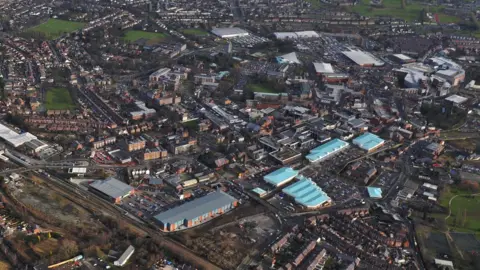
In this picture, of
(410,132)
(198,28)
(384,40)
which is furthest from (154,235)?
(384,40)

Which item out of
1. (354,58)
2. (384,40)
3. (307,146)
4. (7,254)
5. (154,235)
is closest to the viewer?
(7,254)

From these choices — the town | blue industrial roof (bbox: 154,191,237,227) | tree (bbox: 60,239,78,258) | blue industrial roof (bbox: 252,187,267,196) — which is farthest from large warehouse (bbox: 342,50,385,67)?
tree (bbox: 60,239,78,258)

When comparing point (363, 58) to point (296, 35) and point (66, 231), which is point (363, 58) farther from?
point (66, 231)

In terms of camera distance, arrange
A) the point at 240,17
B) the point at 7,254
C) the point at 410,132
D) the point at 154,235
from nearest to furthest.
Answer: the point at 7,254, the point at 154,235, the point at 410,132, the point at 240,17

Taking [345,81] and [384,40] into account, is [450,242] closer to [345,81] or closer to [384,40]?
[345,81]

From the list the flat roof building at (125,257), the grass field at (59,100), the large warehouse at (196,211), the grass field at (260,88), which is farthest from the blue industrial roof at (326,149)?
the grass field at (59,100)

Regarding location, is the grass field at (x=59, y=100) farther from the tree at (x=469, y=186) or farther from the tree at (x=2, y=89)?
the tree at (x=469, y=186)
